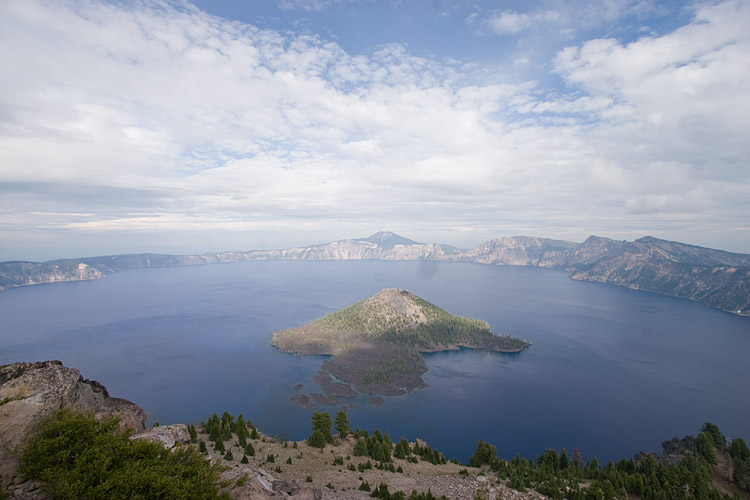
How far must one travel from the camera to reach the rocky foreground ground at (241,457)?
72.2 ft

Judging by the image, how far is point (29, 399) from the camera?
2352cm

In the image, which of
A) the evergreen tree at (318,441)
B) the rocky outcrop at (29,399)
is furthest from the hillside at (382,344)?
the rocky outcrop at (29,399)

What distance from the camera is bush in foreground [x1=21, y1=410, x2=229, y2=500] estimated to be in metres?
17.9

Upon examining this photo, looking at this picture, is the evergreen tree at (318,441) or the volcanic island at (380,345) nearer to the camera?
the evergreen tree at (318,441)

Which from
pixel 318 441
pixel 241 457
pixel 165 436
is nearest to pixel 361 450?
pixel 318 441

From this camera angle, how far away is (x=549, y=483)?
45250mm

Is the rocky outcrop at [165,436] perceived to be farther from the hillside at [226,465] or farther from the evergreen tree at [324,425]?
the evergreen tree at [324,425]

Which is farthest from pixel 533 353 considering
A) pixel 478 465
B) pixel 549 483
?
pixel 549 483

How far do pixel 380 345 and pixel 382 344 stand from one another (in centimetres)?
174

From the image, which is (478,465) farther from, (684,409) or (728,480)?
(684,409)

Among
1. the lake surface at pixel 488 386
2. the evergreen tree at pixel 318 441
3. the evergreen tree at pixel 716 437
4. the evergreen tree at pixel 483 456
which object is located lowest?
the lake surface at pixel 488 386

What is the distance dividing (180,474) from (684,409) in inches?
6154

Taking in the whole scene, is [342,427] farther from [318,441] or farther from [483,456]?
[483,456]

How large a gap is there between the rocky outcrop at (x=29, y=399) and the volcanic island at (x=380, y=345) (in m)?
93.3
